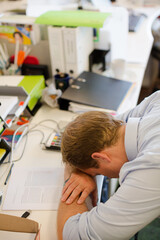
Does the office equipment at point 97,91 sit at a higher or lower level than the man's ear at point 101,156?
lower

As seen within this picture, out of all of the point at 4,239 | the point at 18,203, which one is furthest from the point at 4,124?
the point at 4,239

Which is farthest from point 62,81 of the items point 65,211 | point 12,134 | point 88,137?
point 65,211

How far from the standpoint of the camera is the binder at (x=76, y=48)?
1.43 m

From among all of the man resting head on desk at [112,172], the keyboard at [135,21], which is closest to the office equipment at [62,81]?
the man resting head on desk at [112,172]

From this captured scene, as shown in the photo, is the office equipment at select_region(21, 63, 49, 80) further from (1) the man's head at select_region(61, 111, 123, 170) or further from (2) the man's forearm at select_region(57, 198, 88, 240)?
(2) the man's forearm at select_region(57, 198, 88, 240)

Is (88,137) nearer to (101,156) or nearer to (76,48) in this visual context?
(101,156)

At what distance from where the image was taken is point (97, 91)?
4.68 ft

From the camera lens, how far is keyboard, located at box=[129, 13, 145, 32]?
2236 millimetres

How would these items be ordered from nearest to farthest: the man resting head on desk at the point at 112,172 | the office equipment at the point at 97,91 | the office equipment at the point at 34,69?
the man resting head on desk at the point at 112,172, the office equipment at the point at 97,91, the office equipment at the point at 34,69

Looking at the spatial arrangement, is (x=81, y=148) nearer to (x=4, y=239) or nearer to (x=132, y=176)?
(x=132, y=176)

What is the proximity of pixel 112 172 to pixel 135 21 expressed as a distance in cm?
184

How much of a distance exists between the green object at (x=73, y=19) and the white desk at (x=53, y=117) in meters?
0.42

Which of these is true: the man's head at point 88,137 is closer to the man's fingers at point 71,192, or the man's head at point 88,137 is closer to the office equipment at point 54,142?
the man's fingers at point 71,192

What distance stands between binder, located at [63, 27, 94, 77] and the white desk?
0.29 metres
